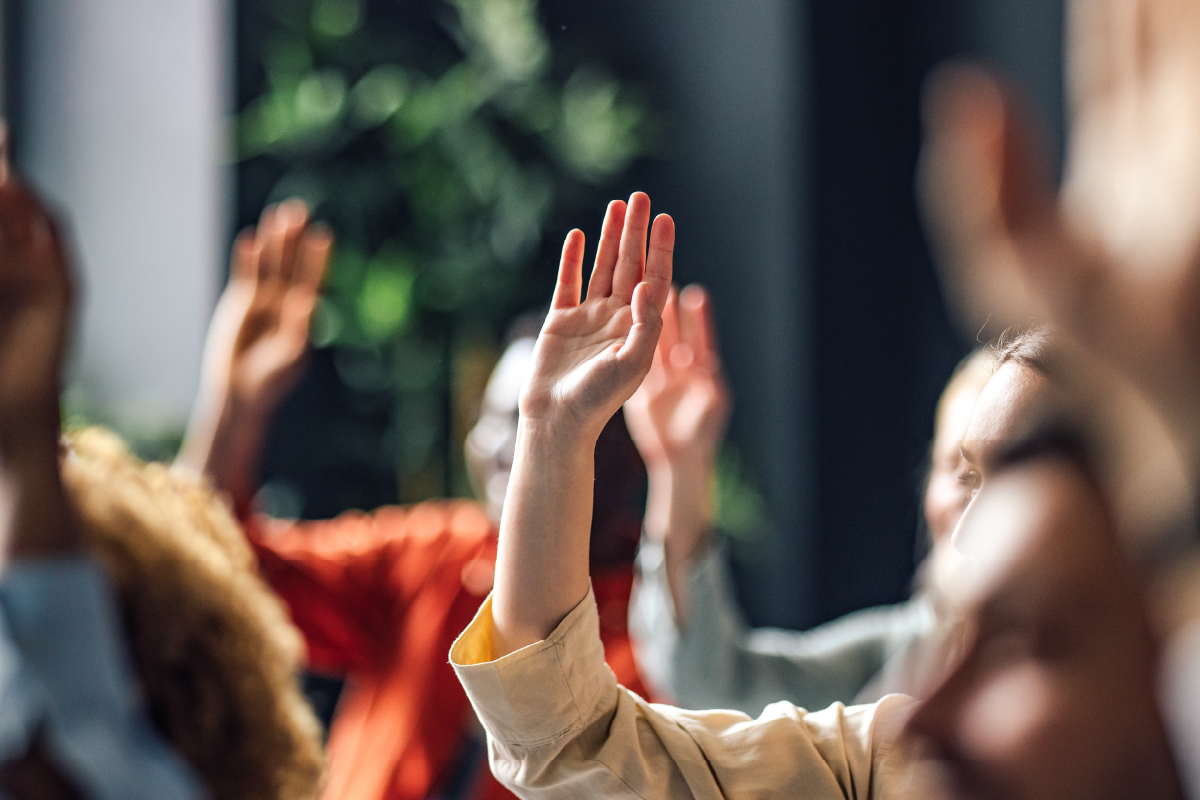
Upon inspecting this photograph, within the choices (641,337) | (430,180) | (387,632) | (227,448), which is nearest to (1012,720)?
(641,337)

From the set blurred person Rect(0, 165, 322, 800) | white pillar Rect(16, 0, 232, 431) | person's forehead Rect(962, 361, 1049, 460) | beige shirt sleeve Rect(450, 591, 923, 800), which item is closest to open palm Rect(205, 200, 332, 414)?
blurred person Rect(0, 165, 322, 800)

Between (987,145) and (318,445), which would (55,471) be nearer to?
(987,145)

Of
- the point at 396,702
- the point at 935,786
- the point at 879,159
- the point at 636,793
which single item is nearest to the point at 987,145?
the point at 935,786

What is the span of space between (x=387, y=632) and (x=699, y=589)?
1.11 feet

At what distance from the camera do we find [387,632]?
86 cm

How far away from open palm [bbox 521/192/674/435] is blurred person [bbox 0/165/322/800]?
0.20 meters

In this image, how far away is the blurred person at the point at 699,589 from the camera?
0.59 meters

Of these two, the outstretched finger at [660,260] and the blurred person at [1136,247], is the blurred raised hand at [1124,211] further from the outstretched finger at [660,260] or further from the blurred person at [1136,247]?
the outstretched finger at [660,260]

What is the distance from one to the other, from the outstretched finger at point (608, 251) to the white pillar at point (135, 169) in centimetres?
115

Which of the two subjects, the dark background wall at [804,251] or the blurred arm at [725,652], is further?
the dark background wall at [804,251]

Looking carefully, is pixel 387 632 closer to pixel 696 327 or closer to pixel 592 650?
pixel 696 327

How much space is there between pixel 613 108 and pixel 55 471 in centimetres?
130

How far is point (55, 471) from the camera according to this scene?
15.3 inches

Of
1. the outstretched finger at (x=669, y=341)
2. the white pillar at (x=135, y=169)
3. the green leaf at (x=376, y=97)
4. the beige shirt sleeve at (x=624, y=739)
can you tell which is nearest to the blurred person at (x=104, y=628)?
the beige shirt sleeve at (x=624, y=739)
